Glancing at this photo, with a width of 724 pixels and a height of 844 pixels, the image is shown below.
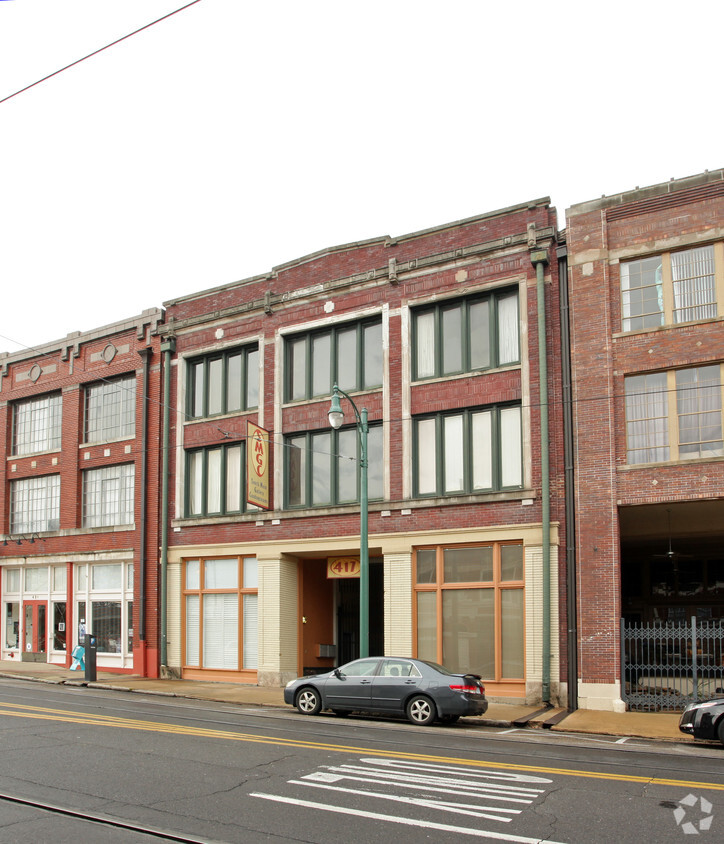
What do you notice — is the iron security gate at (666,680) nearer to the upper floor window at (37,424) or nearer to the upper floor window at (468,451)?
the upper floor window at (468,451)

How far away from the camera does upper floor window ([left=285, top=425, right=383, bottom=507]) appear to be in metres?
25.7

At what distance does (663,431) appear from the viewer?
2122cm

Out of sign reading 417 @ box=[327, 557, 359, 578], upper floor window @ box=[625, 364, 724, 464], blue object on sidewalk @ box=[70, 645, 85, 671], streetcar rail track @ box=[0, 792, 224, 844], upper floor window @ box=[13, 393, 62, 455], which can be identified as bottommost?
blue object on sidewalk @ box=[70, 645, 85, 671]

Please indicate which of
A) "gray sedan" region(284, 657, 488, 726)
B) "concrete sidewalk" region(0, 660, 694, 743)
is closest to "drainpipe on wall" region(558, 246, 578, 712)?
"concrete sidewalk" region(0, 660, 694, 743)

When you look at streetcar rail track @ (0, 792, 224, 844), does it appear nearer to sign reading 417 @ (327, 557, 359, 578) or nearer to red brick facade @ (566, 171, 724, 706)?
red brick facade @ (566, 171, 724, 706)

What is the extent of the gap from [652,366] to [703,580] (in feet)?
33.9

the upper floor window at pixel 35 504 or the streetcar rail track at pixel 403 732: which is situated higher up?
the upper floor window at pixel 35 504

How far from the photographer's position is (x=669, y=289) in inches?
848

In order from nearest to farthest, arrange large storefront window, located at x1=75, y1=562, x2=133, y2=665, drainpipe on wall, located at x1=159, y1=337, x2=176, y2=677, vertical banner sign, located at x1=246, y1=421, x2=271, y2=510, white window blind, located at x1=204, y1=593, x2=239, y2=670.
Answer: vertical banner sign, located at x1=246, y1=421, x2=271, y2=510 → white window blind, located at x1=204, y1=593, x2=239, y2=670 → drainpipe on wall, located at x1=159, y1=337, x2=176, y2=677 → large storefront window, located at x1=75, y1=562, x2=133, y2=665

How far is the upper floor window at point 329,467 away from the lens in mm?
25688

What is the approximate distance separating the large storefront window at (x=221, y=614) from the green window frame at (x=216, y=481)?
1618 mm

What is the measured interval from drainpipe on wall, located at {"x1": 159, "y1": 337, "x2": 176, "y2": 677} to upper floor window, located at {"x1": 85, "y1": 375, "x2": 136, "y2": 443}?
1.99 metres

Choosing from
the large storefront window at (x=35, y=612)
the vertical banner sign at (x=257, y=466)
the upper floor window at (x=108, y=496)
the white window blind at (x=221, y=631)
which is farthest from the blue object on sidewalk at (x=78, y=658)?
the vertical banner sign at (x=257, y=466)

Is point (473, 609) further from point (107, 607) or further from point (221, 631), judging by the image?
point (107, 607)
